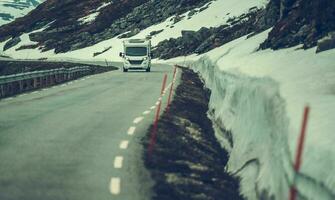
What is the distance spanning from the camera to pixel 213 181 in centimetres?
1169

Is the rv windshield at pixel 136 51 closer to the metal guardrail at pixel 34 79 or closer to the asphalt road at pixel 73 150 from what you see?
the metal guardrail at pixel 34 79

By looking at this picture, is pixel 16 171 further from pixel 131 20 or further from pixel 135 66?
pixel 131 20

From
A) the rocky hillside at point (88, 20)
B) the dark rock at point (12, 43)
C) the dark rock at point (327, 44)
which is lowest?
the dark rock at point (12, 43)

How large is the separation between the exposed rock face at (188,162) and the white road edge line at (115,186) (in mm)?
510

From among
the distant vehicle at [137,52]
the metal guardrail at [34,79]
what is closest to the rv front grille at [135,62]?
the distant vehicle at [137,52]

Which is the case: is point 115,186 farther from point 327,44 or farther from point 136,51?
point 136,51

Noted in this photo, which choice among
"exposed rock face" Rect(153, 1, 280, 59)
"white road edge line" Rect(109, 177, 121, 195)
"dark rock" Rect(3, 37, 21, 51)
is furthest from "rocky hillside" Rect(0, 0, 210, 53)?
"white road edge line" Rect(109, 177, 121, 195)

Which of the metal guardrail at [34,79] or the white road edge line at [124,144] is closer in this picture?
the white road edge line at [124,144]

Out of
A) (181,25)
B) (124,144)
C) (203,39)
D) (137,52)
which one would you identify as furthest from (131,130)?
(181,25)

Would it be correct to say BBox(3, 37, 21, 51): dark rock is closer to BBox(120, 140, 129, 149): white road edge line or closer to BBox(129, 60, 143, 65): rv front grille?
BBox(129, 60, 143, 65): rv front grille

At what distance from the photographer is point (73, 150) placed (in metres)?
13.0

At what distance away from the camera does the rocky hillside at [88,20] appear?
362 feet

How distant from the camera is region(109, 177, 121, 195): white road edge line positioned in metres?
9.71

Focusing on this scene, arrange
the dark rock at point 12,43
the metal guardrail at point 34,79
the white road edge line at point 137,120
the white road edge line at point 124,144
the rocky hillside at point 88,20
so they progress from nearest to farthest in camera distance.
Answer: the white road edge line at point 124,144 < the white road edge line at point 137,120 < the metal guardrail at point 34,79 < the rocky hillside at point 88,20 < the dark rock at point 12,43
